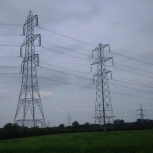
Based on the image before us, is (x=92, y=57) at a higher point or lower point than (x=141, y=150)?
higher

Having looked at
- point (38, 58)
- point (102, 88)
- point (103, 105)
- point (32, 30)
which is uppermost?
point (32, 30)

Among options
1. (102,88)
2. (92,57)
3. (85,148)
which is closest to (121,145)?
(85,148)

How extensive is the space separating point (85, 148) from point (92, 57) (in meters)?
28.9

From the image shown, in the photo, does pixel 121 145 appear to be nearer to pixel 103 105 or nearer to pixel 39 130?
pixel 103 105

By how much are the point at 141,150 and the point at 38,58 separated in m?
21.5

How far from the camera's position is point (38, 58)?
3878cm

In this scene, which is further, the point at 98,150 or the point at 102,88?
the point at 102,88

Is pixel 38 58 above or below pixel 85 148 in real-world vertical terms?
above

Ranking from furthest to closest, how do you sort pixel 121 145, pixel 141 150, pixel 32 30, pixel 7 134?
pixel 7 134
pixel 32 30
pixel 121 145
pixel 141 150

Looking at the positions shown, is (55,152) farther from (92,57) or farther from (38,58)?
(92,57)

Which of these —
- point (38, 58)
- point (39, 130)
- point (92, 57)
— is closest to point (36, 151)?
point (38, 58)

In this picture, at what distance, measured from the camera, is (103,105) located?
47.7 metres

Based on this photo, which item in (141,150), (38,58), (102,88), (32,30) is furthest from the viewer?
(102,88)

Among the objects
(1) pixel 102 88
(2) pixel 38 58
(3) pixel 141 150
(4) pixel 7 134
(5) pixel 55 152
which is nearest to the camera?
(5) pixel 55 152
